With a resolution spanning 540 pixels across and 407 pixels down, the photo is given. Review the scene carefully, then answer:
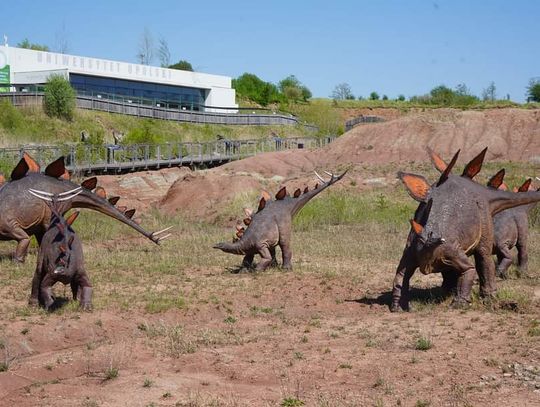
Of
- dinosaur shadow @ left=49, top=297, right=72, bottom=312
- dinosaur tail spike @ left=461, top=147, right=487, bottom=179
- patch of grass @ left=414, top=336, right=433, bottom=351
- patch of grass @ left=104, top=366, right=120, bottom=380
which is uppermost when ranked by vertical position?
dinosaur tail spike @ left=461, top=147, right=487, bottom=179

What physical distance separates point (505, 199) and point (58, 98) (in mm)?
36249

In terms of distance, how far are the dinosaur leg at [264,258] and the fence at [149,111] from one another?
108ft

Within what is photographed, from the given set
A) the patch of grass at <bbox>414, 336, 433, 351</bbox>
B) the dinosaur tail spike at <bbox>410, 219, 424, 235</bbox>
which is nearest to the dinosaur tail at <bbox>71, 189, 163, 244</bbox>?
the dinosaur tail spike at <bbox>410, 219, 424, 235</bbox>

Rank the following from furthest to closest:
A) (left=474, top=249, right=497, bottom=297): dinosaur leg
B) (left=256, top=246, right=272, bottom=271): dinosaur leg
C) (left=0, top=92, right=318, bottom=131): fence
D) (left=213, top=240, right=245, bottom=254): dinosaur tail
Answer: (left=0, top=92, right=318, bottom=131): fence < (left=256, top=246, right=272, bottom=271): dinosaur leg < (left=213, top=240, right=245, bottom=254): dinosaur tail < (left=474, top=249, right=497, bottom=297): dinosaur leg

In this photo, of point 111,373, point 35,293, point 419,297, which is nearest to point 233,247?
point 419,297

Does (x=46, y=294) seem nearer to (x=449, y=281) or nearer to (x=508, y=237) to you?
(x=449, y=281)

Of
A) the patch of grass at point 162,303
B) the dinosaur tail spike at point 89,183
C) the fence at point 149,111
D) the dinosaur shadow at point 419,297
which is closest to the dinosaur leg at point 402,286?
the dinosaur shadow at point 419,297

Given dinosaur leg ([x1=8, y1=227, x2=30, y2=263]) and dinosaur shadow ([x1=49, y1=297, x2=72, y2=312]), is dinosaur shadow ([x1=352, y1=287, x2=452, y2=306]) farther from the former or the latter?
dinosaur leg ([x1=8, y1=227, x2=30, y2=263])

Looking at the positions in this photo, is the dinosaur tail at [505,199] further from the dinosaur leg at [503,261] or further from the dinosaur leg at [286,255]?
the dinosaur leg at [286,255]

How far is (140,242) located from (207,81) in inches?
1817

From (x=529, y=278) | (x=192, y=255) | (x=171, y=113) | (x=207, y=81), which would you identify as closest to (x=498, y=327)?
(x=529, y=278)

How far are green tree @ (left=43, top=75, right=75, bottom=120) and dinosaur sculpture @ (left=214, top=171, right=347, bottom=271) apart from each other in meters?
31.8

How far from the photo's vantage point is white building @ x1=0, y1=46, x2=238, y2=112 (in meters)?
47.8

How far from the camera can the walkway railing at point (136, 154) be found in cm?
3148
